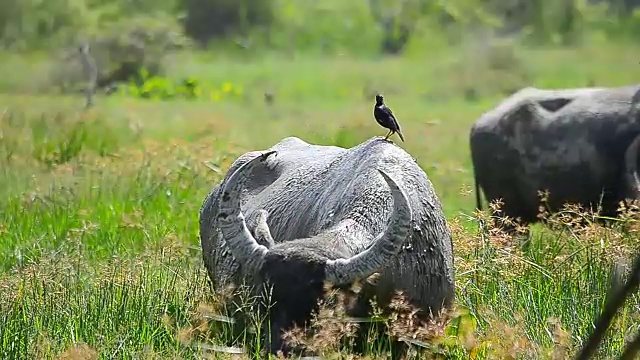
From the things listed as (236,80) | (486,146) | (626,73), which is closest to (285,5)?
(236,80)

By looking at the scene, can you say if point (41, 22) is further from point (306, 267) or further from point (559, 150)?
point (306, 267)

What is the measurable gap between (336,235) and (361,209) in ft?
0.97

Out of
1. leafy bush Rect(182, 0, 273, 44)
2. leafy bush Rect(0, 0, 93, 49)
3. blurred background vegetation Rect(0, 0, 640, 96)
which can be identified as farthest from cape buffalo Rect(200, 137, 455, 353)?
leafy bush Rect(182, 0, 273, 44)

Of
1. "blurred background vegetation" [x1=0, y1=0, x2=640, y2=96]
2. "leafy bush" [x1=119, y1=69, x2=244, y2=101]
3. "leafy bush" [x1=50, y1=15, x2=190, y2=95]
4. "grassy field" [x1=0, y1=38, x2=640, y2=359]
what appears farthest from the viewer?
"blurred background vegetation" [x1=0, y1=0, x2=640, y2=96]

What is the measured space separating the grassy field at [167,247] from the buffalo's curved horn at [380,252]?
344 mm

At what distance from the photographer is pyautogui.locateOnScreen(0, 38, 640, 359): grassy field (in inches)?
167

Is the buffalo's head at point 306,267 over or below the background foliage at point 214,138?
over

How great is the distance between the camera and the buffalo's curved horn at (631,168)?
7.50 metres

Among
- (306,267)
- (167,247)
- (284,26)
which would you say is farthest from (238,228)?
(284,26)

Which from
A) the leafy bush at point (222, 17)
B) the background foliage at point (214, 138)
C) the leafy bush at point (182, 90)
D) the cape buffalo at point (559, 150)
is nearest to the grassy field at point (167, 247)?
the background foliage at point (214, 138)

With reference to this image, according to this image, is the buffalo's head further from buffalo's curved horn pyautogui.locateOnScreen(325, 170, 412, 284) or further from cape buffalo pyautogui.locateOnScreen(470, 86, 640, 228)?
cape buffalo pyautogui.locateOnScreen(470, 86, 640, 228)

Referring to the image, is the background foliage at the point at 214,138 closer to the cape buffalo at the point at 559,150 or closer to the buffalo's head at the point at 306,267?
the buffalo's head at the point at 306,267

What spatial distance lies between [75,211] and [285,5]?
37688 mm

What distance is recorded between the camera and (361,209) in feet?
15.1
